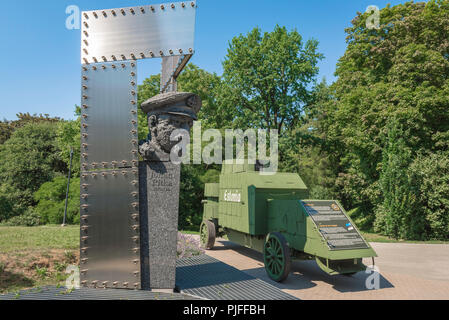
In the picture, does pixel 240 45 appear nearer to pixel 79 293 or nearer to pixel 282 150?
pixel 282 150

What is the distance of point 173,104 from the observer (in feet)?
20.6

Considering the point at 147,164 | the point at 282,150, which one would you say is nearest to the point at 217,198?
the point at 147,164

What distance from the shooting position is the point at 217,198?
11.7m

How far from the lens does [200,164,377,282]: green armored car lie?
6.69 meters

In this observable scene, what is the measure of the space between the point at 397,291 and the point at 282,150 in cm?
1575

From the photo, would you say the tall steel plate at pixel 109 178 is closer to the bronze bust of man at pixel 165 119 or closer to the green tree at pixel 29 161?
the bronze bust of man at pixel 165 119

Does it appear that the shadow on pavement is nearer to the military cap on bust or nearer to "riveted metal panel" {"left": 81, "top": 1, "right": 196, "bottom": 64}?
the military cap on bust

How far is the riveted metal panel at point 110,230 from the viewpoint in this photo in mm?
5945

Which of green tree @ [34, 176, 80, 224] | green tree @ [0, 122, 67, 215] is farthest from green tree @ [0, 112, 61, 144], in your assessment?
green tree @ [34, 176, 80, 224]

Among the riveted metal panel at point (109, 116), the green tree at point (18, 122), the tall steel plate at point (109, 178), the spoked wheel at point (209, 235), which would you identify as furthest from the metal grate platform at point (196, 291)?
the green tree at point (18, 122)

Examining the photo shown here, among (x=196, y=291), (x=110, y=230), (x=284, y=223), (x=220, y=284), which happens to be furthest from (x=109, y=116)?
(x=284, y=223)

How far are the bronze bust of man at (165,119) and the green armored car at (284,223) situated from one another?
3.23 metres

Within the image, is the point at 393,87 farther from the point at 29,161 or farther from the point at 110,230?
the point at 29,161

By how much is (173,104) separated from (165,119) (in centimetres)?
33
